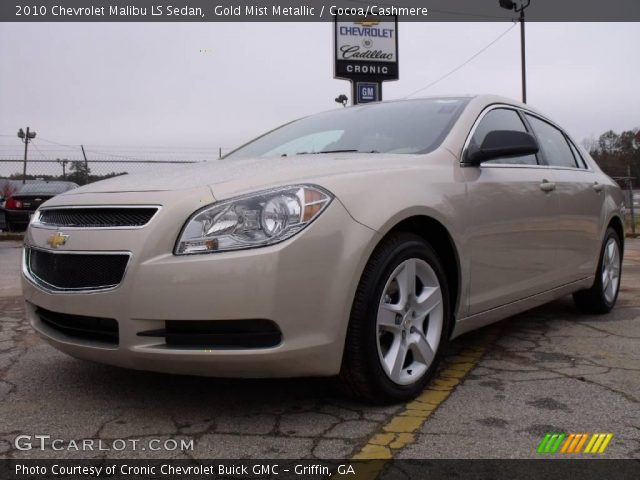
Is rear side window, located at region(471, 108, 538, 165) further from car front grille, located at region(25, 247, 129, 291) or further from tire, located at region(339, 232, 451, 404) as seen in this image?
car front grille, located at region(25, 247, 129, 291)

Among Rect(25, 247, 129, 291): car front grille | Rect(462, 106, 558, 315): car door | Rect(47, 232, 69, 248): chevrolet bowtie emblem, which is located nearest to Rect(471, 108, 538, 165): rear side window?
Rect(462, 106, 558, 315): car door

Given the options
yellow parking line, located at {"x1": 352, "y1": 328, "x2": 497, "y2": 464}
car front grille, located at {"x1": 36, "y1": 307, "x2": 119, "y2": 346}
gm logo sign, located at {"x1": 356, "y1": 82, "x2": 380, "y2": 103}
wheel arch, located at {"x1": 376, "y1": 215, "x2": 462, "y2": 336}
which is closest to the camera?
yellow parking line, located at {"x1": 352, "y1": 328, "x2": 497, "y2": 464}

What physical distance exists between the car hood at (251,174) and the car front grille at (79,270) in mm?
318

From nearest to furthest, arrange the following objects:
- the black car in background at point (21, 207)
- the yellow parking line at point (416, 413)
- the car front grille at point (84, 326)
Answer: the yellow parking line at point (416, 413) < the car front grille at point (84, 326) < the black car in background at point (21, 207)

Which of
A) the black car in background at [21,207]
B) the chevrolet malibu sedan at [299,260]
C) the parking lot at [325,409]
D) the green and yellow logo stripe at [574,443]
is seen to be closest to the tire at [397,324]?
the chevrolet malibu sedan at [299,260]

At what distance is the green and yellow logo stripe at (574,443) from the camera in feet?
7.20

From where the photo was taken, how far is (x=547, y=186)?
3.73m

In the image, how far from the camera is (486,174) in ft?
10.6

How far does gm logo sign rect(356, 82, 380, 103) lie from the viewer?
560 inches

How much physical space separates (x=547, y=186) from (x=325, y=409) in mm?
2050

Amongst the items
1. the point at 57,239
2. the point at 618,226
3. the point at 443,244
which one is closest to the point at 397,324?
the point at 443,244

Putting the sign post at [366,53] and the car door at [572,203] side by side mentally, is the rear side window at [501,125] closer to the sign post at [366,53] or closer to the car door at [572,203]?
the car door at [572,203]

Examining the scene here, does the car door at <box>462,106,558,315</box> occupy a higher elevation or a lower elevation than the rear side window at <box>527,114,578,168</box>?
lower

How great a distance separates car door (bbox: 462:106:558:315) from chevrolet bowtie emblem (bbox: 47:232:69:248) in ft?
5.97
